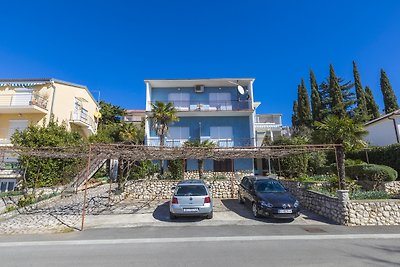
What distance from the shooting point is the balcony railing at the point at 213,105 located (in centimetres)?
2439

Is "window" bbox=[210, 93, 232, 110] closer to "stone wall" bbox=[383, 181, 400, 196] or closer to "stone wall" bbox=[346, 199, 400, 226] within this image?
"stone wall" bbox=[383, 181, 400, 196]

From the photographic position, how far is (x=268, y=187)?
425 inches

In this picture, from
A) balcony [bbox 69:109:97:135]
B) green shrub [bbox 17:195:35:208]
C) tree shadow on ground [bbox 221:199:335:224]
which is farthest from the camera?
balcony [bbox 69:109:97:135]

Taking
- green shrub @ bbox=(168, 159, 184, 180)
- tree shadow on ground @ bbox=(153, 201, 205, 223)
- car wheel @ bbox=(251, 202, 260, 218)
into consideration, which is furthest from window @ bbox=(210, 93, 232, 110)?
car wheel @ bbox=(251, 202, 260, 218)

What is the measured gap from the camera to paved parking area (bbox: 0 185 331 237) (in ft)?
29.0

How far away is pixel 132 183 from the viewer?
52.1 feet

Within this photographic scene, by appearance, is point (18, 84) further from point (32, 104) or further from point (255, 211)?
point (255, 211)

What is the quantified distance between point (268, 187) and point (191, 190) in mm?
3920

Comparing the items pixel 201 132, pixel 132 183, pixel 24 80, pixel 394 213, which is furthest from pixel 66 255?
pixel 24 80

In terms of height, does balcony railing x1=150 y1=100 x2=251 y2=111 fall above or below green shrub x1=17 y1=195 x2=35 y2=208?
above

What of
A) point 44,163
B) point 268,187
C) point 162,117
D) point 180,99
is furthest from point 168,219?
point 180,99

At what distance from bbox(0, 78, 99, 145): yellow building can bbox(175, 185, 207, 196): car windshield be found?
60.1 feet

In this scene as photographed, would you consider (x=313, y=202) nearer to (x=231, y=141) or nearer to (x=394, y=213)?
(x=394, y=213)

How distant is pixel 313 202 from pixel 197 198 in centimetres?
604
